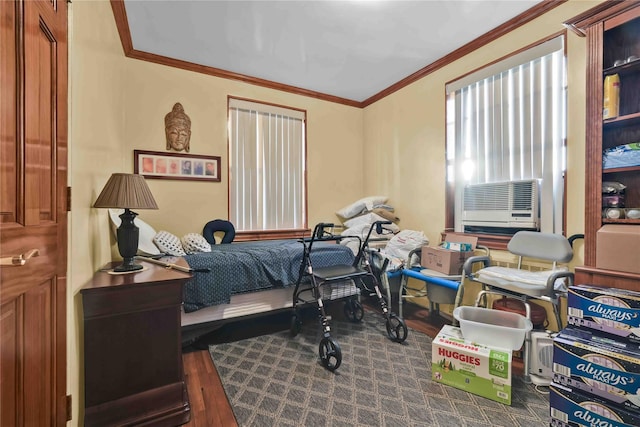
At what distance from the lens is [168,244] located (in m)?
2.55

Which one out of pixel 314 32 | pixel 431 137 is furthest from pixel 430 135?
pixel 314 32

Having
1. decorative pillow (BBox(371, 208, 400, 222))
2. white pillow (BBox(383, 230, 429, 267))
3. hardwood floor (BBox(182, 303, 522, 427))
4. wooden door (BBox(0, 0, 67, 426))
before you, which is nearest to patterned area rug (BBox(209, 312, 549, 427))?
hardwood floor (BBox(182, 303, 522, 427))

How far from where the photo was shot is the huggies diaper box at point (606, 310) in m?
1.41

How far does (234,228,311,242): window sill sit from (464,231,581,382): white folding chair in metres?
2.30

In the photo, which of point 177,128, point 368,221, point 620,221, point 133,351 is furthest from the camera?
point 368,221

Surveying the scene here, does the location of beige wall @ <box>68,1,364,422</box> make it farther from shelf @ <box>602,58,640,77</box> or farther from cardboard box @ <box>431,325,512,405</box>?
shelf @ <box>602,58,640,77</box>

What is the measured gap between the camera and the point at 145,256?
2.35 metres

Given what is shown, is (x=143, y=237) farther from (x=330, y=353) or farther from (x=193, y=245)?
(x=330, y=353)

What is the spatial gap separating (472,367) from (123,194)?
238cm

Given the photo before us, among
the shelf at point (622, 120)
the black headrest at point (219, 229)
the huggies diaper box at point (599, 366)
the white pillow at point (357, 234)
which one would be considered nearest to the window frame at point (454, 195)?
the shelf at point (622, 120)

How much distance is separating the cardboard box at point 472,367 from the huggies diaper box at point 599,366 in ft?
0.88

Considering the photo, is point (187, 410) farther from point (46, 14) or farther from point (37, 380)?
point (46, 14)

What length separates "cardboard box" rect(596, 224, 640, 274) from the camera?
1518mm

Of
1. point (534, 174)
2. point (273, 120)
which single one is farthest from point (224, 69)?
point (534, 174)
